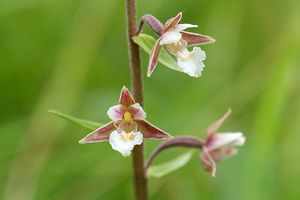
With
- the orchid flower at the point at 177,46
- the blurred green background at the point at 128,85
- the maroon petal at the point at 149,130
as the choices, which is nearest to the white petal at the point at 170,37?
the orchid flower at the point at 177,46

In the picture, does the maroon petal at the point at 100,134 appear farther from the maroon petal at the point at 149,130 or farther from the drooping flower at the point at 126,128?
the maroon petal at the point at 149,130


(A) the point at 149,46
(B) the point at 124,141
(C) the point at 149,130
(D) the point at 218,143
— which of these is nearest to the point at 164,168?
(D) the point at 218,143

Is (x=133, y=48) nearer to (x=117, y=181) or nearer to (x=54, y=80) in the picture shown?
(x=117, y=181)

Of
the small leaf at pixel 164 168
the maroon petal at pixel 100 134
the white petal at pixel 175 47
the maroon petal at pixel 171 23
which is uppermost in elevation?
the maroon petal at pixel 171 23

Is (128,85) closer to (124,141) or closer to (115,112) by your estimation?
(115,112)

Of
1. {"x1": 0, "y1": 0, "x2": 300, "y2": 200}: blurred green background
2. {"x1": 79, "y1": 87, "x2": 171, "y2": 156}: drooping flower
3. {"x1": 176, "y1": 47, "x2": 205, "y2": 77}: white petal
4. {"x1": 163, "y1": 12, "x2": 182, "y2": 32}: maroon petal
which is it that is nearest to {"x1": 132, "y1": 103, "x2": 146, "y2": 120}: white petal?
{"x1": 79, "y1": 87, "x2": 171, "y2": 156}: drooping flower

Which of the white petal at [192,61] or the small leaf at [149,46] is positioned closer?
the white petal at [192,61]
